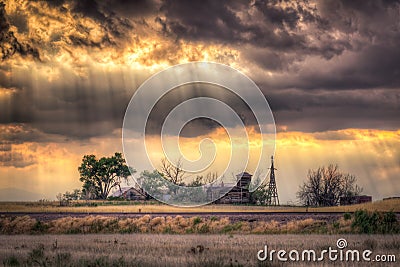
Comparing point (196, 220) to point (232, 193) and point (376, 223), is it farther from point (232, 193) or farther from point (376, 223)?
point (232, 193)

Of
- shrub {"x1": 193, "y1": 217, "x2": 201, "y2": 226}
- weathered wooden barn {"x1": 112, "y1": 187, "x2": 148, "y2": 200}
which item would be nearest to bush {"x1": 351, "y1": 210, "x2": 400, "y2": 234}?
shrub {"x1": 193, "y1": 217, "x2": 201, "y2": 226}

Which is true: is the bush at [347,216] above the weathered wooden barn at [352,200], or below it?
below

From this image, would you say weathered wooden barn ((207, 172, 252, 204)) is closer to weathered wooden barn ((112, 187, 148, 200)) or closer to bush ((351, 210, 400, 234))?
weathered wooden barn ((112, 187, 148, 200))

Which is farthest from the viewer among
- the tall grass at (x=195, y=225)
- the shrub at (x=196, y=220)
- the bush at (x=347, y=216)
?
the shrub at (x=196, y=220)

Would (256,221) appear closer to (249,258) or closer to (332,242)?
(332,242)

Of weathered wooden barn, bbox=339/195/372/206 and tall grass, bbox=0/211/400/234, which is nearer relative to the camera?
tall grass, bbox=0/211/400/234

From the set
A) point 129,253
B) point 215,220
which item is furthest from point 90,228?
point 129,253

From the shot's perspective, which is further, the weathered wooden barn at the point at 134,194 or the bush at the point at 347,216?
the weathered wooden barn at the point at 134,194

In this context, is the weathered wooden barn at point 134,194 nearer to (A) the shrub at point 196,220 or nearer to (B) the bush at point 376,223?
(A) the shrub at point 196,220

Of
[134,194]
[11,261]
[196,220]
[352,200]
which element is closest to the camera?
[11,261]

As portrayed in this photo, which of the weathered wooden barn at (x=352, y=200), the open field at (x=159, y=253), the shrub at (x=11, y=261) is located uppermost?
the weathered wooden barn at (x=352, y=200)

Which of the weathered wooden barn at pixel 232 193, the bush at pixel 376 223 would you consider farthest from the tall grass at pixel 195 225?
the weathered wooden barn at pixel 232 193

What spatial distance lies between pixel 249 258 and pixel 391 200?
158 ft

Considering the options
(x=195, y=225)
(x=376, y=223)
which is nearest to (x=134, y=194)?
(x=195, y=225)
